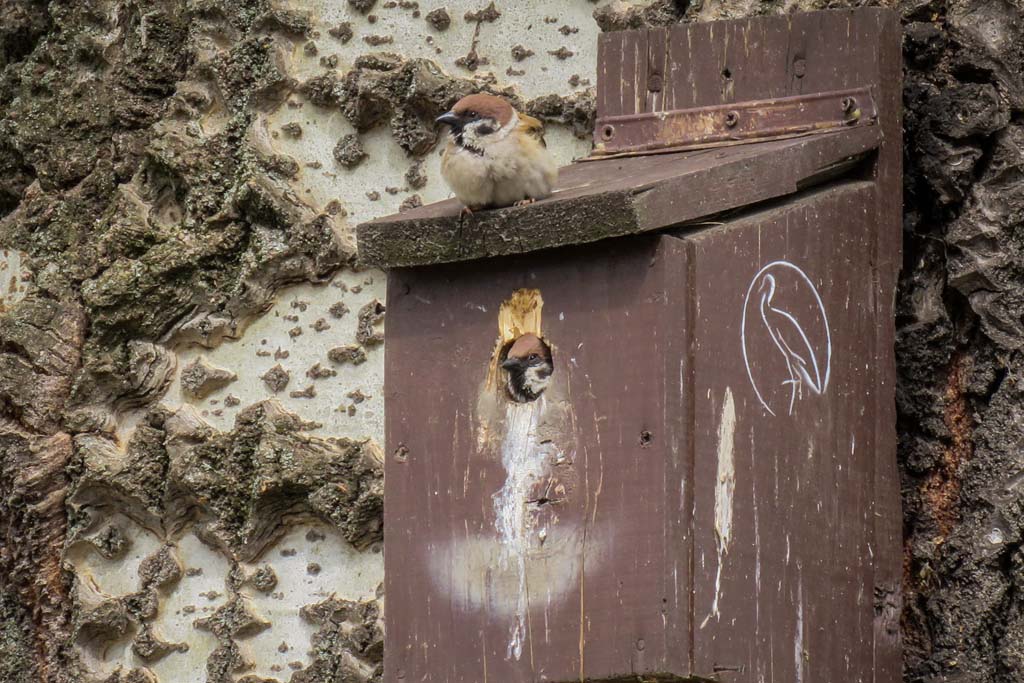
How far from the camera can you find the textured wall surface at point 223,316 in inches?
165

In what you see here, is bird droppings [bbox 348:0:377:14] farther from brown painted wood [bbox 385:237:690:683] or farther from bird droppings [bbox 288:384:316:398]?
brown painted wood [bbox 385:237:690:683]

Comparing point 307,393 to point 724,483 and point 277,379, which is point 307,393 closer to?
point 277,379

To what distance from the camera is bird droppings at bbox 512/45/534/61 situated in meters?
4.24

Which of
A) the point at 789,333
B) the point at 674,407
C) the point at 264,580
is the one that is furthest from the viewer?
the point at 264,580

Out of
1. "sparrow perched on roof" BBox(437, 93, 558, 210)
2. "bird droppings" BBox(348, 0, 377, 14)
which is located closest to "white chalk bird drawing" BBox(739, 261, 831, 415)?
"sparrow perched on roof" BBox(437, 93, 558, 210)

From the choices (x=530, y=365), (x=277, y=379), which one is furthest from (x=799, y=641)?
(x=277, y=379)

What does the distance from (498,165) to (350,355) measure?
3.59 ft

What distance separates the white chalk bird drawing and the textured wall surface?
972mm

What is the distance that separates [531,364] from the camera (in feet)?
10.2

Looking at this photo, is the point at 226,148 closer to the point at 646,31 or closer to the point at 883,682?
the point at 646,31

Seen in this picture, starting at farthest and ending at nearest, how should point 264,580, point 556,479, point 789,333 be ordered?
point 264,580 → point 789,333 → point 556,479

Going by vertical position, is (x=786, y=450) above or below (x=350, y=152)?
below

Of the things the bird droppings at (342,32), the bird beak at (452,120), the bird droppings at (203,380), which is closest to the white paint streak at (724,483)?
the bird beak at (452,120)

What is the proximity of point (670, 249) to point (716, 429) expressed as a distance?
0.30 m
